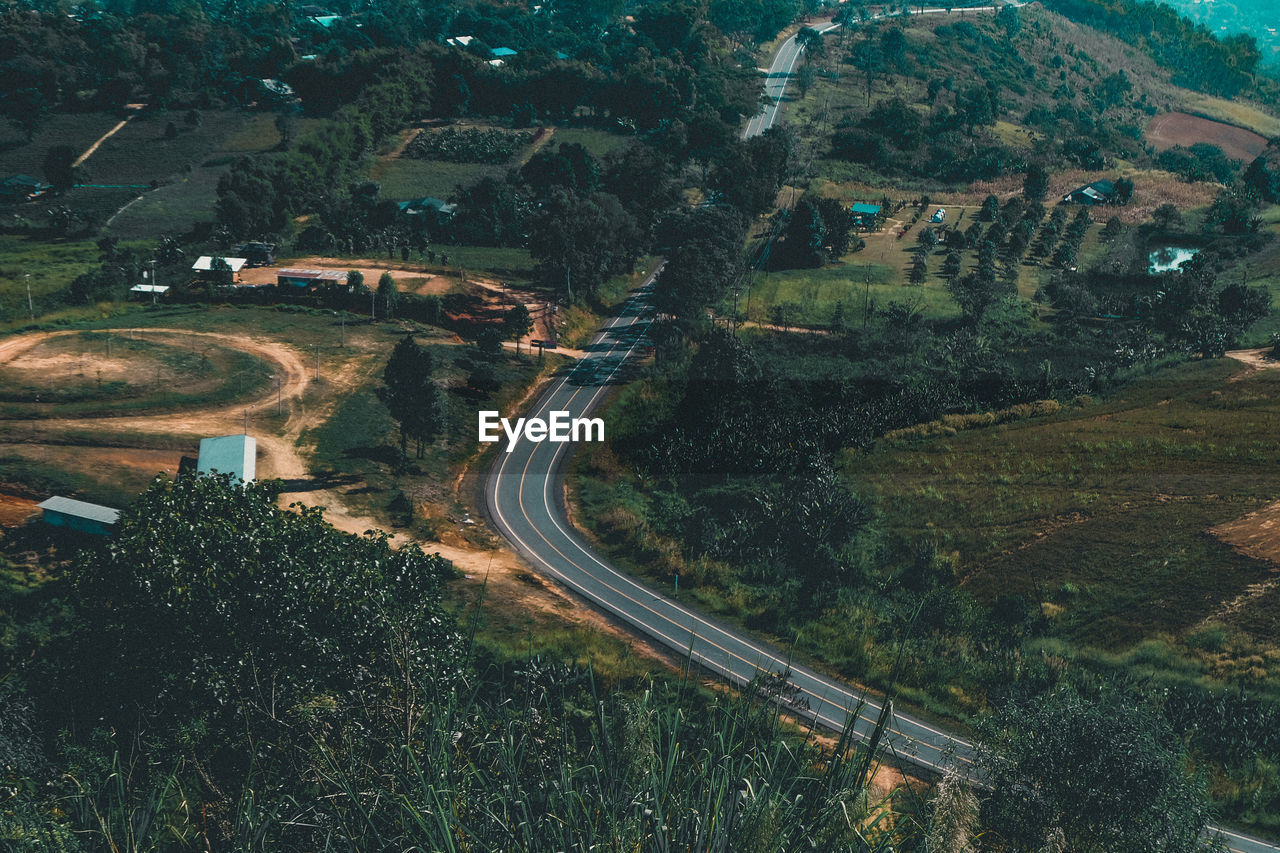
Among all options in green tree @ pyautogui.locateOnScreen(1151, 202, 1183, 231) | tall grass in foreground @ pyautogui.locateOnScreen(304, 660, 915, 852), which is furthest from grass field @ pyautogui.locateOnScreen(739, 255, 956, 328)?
tall grass in foreground @ pyautogui.locateOnScreen(304, 660, 915, 852)

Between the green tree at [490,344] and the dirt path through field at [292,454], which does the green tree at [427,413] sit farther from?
the green tree at [490,344]

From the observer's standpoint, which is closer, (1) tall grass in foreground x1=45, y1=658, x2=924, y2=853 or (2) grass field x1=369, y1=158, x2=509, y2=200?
(1) tall grass in foreground x1=45, y1=658, x2=924, y2=853

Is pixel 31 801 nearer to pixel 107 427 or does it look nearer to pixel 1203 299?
pixel 107 427

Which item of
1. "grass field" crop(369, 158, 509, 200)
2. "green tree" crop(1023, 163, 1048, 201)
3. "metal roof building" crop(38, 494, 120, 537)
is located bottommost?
"metal roof building" crop(38, 494, 120, 537)

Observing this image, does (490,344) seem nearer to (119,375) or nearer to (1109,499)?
(119,375)

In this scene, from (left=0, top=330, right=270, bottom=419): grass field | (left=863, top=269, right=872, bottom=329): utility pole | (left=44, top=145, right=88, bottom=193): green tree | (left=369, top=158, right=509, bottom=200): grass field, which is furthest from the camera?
(left=369, top=158, right=509, bottom=200): grass field

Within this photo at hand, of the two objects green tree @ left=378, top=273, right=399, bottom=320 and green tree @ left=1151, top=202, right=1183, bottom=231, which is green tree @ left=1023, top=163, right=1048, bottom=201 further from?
green tree @ left=378, top=273, right=399, bottom=320

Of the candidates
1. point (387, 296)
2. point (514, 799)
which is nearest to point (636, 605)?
Answer: point (514, 799)
